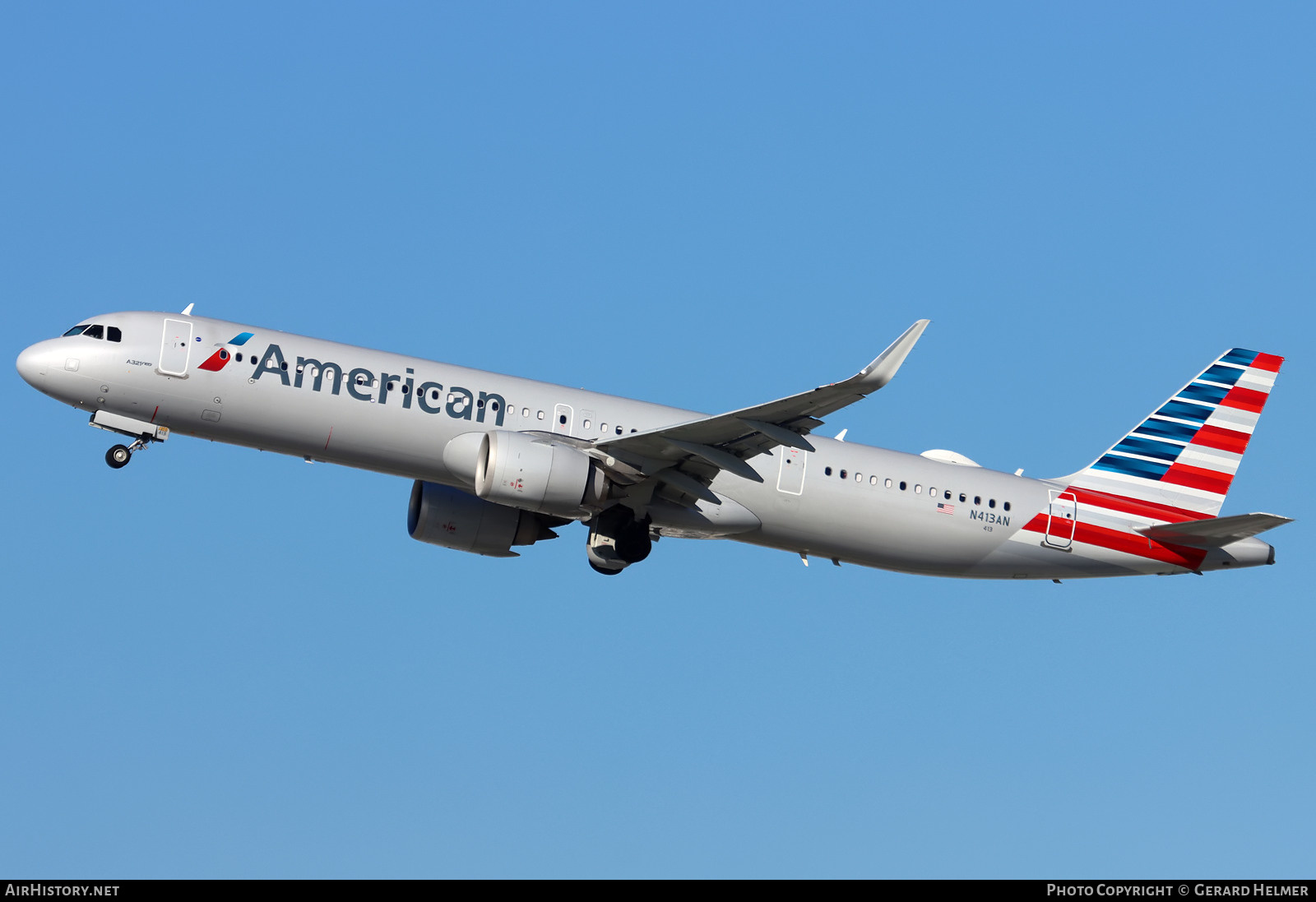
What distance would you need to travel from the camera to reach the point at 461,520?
40188 millimetres

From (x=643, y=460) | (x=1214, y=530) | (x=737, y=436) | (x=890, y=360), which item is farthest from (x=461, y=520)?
(x=1214, y=530)

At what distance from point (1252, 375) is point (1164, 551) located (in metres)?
6.89

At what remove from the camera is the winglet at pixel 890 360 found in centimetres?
3058

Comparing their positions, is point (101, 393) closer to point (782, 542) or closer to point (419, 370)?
point (419, 370)

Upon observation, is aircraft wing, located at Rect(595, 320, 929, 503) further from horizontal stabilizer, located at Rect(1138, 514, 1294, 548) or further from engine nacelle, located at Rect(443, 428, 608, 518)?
horizontal stabilizer, located at Rect(1138, 514, 1294, 548)

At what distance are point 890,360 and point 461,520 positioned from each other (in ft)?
45.7

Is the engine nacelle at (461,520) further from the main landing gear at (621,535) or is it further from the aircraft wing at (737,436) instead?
the aircraft wing at (737,436)

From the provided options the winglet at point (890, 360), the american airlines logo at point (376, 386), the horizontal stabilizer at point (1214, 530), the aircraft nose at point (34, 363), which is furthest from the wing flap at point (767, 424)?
the aircraft nose at point (34, 363)

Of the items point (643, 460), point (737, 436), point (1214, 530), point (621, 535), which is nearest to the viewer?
point (737, 436)

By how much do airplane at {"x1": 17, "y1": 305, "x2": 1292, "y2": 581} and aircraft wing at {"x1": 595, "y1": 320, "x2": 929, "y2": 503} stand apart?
2.0 inches

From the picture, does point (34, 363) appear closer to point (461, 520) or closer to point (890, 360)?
point (461, 520)

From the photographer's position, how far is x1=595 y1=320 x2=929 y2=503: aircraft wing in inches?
1227

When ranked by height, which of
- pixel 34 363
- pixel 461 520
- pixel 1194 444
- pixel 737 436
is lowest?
pixel 461 520
